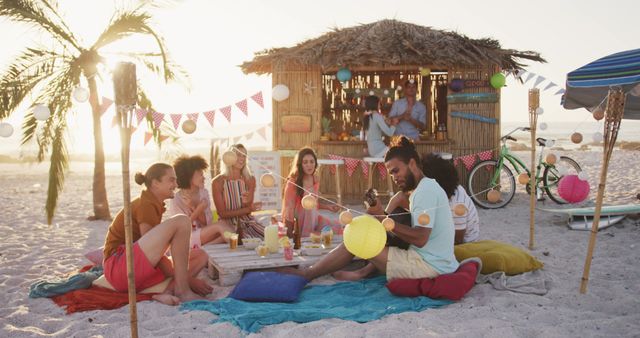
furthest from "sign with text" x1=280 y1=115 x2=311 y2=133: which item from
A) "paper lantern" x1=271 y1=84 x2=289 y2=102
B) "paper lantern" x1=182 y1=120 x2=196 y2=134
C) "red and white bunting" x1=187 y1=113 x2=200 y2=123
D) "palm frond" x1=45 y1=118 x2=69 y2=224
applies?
"paper lantern" x1=182 y1=120 x2=196 y2=134

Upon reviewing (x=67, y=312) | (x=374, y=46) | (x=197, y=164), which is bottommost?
(x=67, y=312)

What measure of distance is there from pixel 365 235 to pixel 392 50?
5.93 meters

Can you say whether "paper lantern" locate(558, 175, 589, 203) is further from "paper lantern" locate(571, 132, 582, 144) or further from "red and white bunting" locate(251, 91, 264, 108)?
"red and white bunting" locate(251, 91, 264, 108)

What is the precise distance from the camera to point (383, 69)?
9344 mm

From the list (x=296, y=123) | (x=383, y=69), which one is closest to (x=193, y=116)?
(x=296, y=123)

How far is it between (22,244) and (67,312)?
2994mm

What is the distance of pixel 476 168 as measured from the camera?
9.16 meters

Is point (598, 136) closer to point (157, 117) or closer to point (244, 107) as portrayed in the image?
point (244, 107)

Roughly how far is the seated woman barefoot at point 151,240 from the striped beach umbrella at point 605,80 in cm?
360

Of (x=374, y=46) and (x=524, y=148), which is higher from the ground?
(x=374, y=46)

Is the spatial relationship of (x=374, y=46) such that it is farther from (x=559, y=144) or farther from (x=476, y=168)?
(x=559, y=144)

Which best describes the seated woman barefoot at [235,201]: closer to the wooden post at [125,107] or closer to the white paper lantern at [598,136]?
the wooden post at [125,107]

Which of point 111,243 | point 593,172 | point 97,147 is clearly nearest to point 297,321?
point 111,243

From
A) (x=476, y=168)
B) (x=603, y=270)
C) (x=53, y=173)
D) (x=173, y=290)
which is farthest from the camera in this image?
(x=476, y=168)
